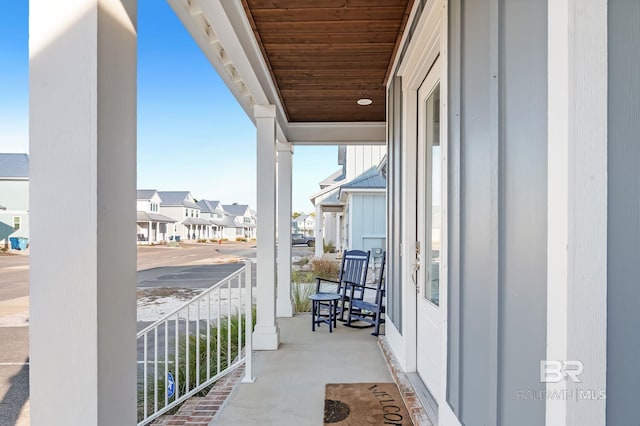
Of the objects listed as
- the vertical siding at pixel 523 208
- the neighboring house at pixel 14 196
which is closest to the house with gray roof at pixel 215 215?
the neighboring house at pixel 14 196

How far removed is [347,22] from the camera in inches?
104

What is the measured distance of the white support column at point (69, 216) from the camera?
88 cm

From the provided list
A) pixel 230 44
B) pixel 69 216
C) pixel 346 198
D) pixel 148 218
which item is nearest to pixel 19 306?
pixel 230 44

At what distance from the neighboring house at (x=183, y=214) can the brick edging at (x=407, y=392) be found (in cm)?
3675

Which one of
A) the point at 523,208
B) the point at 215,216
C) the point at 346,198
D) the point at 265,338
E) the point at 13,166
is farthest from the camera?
the point at 215,216

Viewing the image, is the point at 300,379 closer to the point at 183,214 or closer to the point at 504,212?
the point at 504,212

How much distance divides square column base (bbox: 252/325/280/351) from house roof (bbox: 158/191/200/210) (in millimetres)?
38974

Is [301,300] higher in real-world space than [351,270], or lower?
lower

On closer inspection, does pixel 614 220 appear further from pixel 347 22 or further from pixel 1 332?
pixel 1 332

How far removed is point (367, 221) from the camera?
418 inches

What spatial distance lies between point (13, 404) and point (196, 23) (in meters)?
3.67

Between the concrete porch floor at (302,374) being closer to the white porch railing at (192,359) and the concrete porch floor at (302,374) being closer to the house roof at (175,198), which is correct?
the white porch railing at (192,359)

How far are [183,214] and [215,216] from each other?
28.8 ft

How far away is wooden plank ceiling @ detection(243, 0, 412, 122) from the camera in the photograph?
2457 mm
